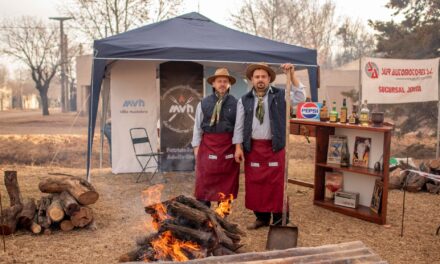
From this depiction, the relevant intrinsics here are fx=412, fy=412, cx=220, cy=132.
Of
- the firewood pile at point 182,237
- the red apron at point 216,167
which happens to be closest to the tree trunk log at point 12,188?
the firewood pile at point 182,237

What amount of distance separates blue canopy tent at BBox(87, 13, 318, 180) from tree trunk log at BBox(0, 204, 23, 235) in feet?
6.04

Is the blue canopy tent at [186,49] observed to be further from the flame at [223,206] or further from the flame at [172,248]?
the flame at [172,248]

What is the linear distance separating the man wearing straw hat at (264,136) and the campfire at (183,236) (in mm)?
869

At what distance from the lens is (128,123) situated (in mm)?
8078

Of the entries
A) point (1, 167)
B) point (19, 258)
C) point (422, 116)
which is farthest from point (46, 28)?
point (19, 258)

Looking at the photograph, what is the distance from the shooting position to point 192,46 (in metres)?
6.56

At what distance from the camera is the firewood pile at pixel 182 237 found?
11.3 ft

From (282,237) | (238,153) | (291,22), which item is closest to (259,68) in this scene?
(238,153)

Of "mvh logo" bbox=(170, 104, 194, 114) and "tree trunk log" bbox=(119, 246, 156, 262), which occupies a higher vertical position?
"mvh logo" bbox=(170, 104, 194, 114)

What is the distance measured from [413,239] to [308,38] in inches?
1290

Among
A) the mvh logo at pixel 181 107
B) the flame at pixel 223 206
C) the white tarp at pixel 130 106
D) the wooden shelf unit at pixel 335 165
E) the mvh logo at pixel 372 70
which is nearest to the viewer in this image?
the flame at pixel 223 206

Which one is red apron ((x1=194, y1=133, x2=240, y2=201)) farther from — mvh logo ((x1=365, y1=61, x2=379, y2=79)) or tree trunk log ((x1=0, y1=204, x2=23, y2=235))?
mvh logo ((x1=365, y1=61, x2=379, y2=79))

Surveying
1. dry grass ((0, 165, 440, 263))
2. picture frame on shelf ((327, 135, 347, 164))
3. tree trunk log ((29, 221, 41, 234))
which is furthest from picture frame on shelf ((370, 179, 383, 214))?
tree trunk log ((29, 221, 41, 234))

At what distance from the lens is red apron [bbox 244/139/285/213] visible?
454 centimetres
